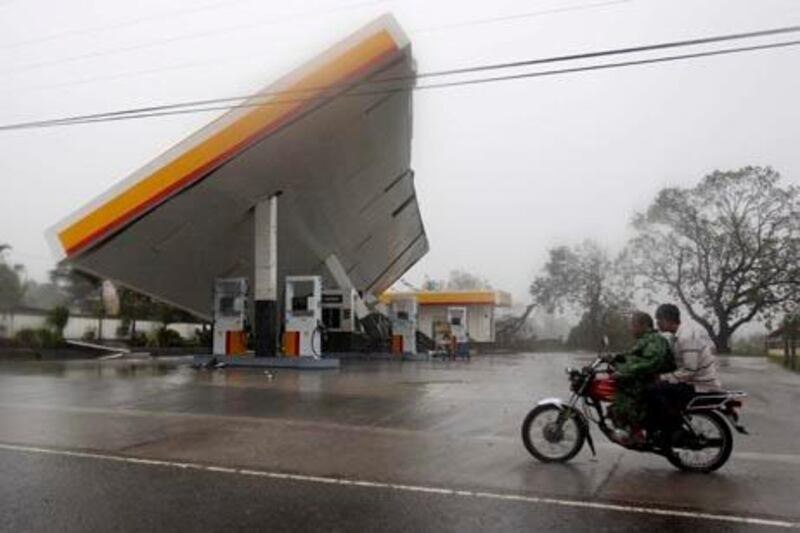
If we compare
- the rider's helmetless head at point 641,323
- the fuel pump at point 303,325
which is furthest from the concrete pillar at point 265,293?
the rider's helmetless head at point 641,323

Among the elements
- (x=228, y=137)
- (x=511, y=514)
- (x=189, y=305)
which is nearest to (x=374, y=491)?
(x=511, y=514)

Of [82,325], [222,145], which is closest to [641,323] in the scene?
[222,145]

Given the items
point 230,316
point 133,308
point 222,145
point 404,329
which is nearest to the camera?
point 222,145

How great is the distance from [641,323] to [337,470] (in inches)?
129

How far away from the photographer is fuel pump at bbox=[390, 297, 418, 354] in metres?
35.5

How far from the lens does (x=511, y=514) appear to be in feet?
20.7

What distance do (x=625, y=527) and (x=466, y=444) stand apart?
364 cm

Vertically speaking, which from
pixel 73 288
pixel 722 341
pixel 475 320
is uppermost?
pixel 73 288

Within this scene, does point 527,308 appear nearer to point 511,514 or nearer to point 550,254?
point 550,254

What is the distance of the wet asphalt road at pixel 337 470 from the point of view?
20.3 ft

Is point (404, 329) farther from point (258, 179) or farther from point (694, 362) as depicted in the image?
point (694, 362)

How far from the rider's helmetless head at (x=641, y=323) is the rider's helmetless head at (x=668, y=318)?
10cm

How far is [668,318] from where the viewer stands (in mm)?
8352

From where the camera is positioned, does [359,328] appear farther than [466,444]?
Yes
